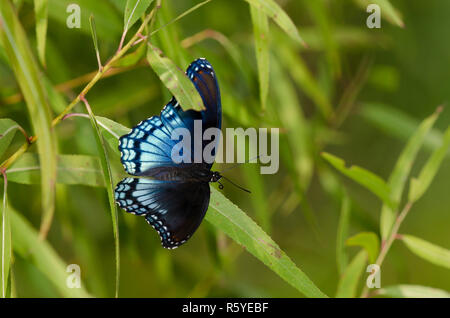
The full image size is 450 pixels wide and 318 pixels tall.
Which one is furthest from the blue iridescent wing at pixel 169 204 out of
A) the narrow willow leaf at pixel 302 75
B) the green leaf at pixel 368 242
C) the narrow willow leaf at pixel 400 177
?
the narrow willow leaf at pixel 302 75

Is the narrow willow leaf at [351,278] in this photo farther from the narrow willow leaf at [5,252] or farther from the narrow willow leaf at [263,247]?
the narrow willow leaf at [5,252]

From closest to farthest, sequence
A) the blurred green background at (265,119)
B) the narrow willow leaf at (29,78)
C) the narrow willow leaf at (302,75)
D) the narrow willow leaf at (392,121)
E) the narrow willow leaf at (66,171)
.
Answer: the narrow willow leaf at (29,78)
the narrow willow leaf at (66,171)
the blurred green background at (265,119)
the narrow willow leaf at (302,75)
the narrow willow leaf at (392,121)

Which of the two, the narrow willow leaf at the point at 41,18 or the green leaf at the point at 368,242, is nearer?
the narrow willow leaf at the point at 41,18

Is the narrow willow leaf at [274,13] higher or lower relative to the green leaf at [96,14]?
lower

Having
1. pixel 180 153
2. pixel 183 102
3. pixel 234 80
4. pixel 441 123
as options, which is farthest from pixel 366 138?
pixel 183 102

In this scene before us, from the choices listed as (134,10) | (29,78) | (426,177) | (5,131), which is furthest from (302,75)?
(29,78)

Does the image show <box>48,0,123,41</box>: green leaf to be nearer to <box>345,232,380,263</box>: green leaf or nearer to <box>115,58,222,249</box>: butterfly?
<box>115,58,222,249</box>: butterfly
